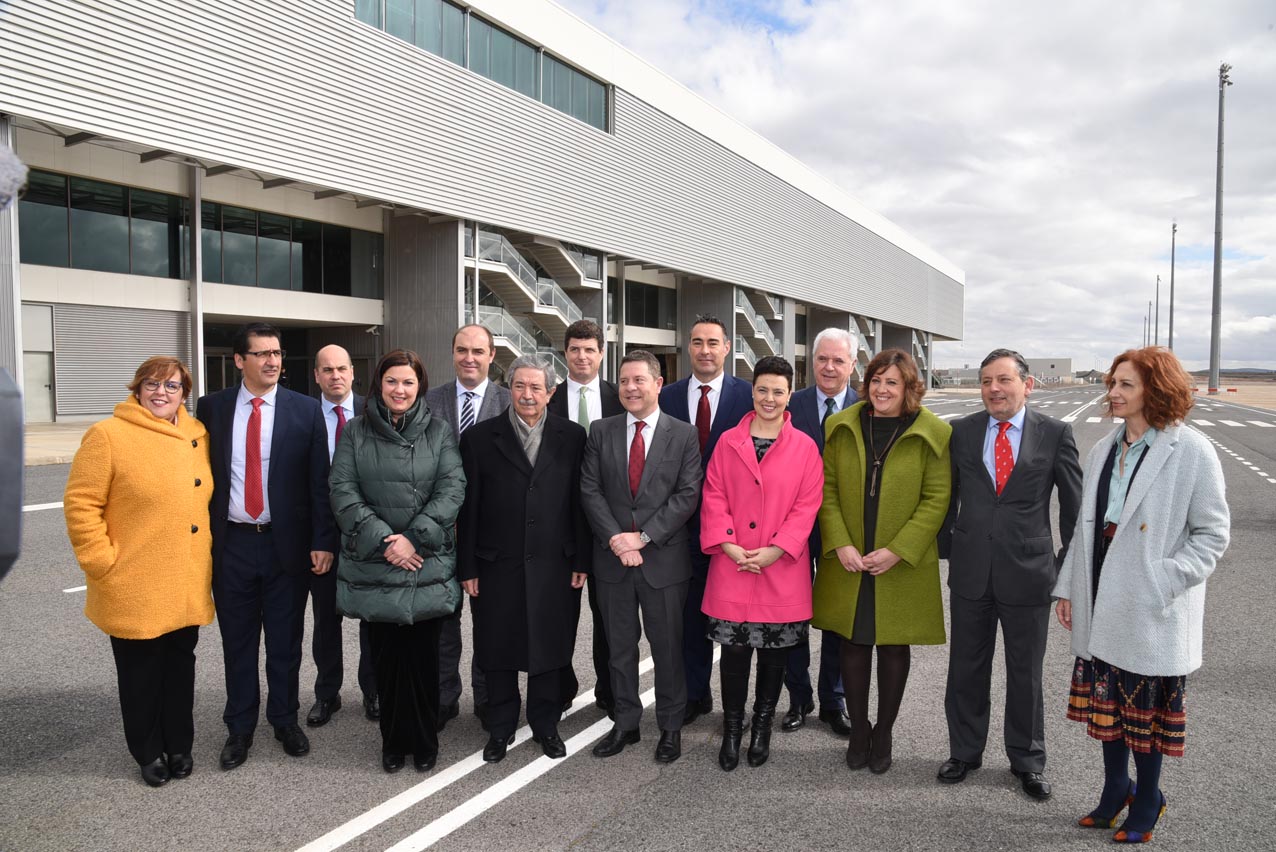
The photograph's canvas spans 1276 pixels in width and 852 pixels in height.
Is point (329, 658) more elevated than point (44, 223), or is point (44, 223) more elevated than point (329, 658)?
point (44, 223)

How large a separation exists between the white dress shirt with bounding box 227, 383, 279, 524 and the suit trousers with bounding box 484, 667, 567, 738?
142 cm

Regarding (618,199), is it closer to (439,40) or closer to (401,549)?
(439,40)

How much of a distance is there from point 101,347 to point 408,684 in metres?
23.3

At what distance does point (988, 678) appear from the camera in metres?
3.83

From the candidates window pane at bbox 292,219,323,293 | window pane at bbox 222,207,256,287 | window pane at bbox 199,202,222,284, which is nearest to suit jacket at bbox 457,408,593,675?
window pane at bbox 199,202,222,284

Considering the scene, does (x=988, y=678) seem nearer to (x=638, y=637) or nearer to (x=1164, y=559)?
(x=1164, y=559)

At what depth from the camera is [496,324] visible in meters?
25.6

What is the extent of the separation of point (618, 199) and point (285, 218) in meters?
12.5

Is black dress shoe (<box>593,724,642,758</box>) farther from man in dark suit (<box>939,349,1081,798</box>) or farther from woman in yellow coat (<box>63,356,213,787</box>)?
woman in yellow coat (<box>63,356,213,787</box>)

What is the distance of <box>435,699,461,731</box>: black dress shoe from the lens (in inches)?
173

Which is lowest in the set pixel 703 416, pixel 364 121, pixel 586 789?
pixel 586 789

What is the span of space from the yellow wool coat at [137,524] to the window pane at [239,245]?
24.0m

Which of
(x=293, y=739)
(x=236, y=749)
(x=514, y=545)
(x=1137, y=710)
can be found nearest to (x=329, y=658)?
(x=293, y=739)

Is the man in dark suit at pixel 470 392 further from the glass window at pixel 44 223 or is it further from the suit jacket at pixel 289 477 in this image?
the glass window at pixel 44 223
